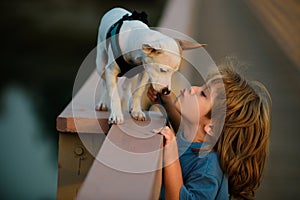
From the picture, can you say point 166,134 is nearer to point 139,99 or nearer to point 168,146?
point 168,146

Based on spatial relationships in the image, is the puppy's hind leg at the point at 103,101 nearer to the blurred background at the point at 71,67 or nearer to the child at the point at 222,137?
the child at the point at 222,137

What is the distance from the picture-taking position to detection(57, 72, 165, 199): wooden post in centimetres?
116

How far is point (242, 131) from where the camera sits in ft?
5.36

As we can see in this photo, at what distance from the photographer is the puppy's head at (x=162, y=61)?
5.34ft

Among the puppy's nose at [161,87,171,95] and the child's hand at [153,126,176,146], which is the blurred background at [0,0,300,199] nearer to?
the puppy's nose at [161,87,171,95]

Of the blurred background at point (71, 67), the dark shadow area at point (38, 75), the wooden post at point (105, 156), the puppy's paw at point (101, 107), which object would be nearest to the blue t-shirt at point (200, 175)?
the wooden post at point (105, 156)

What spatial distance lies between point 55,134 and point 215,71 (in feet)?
9.78

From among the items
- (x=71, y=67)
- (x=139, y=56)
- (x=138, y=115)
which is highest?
(x=139, y=56)

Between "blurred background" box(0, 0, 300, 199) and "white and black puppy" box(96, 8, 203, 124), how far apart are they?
4.17 feet

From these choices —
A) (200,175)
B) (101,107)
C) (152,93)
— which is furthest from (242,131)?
(101,107)

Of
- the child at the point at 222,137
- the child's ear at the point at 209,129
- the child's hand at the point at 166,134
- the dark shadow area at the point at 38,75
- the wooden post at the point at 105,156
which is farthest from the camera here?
the dark shadow area at the point at 38,75

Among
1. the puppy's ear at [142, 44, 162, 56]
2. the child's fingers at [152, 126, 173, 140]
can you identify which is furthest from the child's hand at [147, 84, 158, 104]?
the child's fingers at [152, 126, 173, 140]

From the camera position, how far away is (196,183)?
1.56 metres

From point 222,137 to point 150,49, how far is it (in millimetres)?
312
